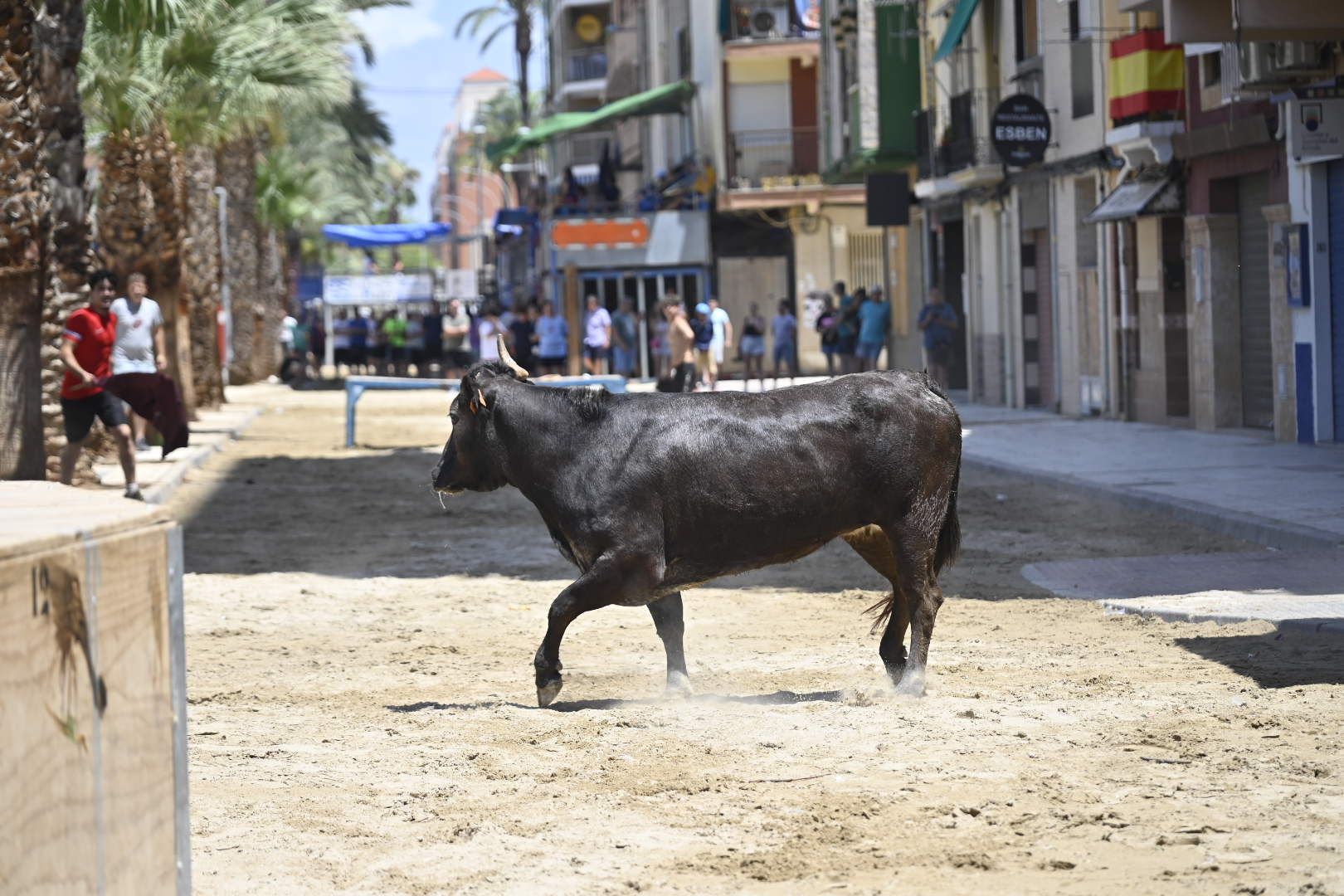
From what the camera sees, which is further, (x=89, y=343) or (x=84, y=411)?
(x=89, y=343)

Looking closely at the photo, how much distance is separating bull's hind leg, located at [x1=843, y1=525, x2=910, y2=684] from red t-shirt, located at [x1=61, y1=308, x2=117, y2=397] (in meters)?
9.42

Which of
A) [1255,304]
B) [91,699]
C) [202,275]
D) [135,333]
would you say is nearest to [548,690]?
[91,699]

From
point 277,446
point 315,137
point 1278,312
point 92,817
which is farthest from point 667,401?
point 315,137

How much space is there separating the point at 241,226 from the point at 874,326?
55.3 ft

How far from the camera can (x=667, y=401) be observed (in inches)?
305

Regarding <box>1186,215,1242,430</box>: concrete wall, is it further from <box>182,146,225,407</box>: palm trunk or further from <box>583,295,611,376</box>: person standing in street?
<box>583,295,611,376</box>: person standing in street

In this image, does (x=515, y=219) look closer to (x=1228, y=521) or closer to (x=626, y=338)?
(x=626, y=338)

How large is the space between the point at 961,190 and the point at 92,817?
99.5 ft

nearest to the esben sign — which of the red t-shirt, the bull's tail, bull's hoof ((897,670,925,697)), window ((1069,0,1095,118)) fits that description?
window ((1069,0,1095,118))

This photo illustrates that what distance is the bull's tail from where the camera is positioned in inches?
309

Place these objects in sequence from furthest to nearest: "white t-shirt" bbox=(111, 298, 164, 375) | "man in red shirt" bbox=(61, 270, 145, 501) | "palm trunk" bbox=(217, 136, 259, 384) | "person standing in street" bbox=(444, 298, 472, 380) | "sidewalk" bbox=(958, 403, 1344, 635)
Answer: "person standing in street" bbox=(444, 298, 472, 380), "palm trunk" bbox=(217, 136, 259, 384), "white t-shirt" bbox=(111, 298, 164, 375), "man in red shirt" bbox=(61, 270, 145, 501), "sidewalk" bbox=(958, 403, 1344, 635)

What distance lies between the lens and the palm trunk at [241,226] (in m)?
43.6

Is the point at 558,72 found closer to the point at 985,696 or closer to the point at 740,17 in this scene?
the point at 740,17

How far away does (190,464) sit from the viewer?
21250mm
